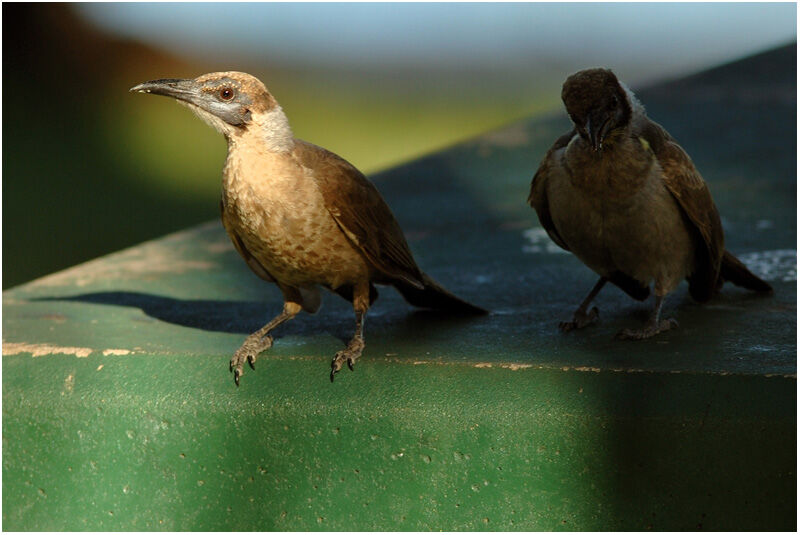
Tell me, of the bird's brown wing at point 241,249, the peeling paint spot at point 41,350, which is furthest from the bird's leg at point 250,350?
the peeling paint spot at point 41,350

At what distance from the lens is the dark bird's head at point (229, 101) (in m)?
3.08

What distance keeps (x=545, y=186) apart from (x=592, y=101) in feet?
1.68

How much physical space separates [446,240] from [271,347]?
2060 mm

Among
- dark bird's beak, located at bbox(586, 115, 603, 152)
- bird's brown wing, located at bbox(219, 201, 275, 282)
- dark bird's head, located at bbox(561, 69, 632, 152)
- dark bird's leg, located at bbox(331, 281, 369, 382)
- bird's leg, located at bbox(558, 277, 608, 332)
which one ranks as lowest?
bird's leg, located at bbox(558, 277, 608, 332)

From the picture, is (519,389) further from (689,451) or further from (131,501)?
A: (131,501)

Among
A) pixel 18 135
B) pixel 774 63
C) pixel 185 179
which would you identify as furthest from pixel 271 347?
pixel 18 135

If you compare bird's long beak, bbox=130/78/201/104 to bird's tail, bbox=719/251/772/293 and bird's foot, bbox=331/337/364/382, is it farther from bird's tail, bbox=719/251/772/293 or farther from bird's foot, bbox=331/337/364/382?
bird's tail, bbox=719/251/772/293

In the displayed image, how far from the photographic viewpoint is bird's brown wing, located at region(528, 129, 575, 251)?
3533 mm

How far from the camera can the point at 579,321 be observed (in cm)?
344

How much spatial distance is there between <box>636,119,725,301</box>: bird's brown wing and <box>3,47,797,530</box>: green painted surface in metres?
0.24

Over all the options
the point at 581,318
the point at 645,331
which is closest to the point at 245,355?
the point at 581,318

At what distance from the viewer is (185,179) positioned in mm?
10258

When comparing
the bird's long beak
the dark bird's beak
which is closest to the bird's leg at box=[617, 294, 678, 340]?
the dark bird's beak

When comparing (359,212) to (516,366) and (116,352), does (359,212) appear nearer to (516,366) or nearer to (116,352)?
(516,366)
